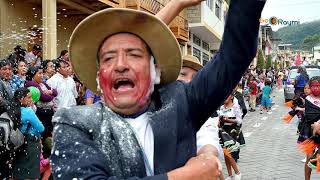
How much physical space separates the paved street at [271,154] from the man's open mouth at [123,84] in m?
5.66

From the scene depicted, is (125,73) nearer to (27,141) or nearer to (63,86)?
(27,141)

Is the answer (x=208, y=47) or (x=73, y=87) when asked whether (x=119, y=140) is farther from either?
(x=208, y=47)

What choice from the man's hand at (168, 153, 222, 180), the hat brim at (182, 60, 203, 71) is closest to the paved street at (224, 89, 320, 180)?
the hat brim at (182, 60, 203, 71)

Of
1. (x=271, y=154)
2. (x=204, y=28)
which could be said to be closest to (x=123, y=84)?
(x=271, y=154)

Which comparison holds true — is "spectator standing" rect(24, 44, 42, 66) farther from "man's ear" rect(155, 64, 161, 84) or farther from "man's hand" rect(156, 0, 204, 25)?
"man's ear" rect(155, 64, 161, 84)

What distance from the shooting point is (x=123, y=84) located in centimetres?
171

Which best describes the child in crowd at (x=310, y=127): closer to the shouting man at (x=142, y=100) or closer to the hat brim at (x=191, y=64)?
the hat brim at (x=191, y=64)

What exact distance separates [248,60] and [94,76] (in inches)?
25.3

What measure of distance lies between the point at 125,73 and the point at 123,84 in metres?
0.04

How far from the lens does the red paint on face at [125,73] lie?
1.69 meters

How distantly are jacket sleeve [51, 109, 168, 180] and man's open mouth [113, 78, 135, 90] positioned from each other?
203mm

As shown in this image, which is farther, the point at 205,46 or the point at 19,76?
the point at 205,46

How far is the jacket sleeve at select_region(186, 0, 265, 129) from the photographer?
156 cm

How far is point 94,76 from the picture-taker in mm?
1936
